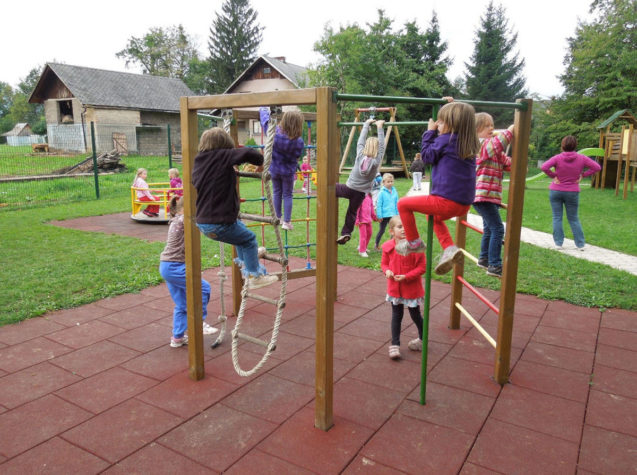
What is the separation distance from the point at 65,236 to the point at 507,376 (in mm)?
8233

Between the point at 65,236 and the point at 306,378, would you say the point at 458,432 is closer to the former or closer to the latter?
the point at 306,378

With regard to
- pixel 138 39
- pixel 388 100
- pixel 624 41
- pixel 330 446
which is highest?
pixel 138 39

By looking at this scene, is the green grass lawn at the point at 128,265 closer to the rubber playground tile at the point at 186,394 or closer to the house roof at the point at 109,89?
the rubber playground tile at the point at 186,394

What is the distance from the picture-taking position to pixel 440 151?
311 cm

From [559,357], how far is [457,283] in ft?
3.44

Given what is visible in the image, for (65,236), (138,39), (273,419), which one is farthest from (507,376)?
(138,39)

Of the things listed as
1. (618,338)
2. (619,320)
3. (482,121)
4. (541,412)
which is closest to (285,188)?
(482,121)

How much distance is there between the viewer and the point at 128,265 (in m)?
6.85

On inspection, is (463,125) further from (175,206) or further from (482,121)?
(175,206)

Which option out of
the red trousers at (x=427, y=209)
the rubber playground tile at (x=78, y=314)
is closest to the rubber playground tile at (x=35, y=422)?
the rubber playground tile at (x=78, y=314)

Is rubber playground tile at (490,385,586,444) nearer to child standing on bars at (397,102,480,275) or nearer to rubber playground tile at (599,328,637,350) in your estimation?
child standing on bars at (397,102,480,275)

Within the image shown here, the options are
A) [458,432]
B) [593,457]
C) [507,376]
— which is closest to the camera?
[593,457]

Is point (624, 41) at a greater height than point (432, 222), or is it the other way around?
point (624, 41)

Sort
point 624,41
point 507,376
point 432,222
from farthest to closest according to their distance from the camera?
point 624,41, point 507,376, point 432,222
